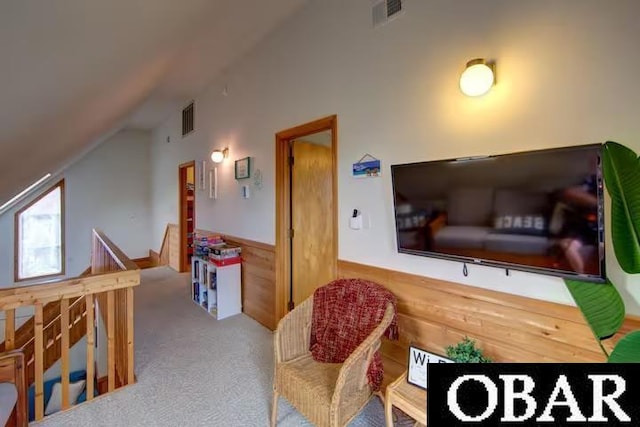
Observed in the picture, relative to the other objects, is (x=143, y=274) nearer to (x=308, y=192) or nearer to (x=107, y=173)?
(x=107, y=173)

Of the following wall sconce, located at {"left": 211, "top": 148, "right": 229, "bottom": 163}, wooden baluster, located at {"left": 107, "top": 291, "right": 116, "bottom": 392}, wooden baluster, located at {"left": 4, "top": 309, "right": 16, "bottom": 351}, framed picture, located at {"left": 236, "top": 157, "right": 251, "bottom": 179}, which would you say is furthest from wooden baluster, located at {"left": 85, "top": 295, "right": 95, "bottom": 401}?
wall sconce, located at {"left": 211, "top": 148, "right": 229, "bottom": 163}

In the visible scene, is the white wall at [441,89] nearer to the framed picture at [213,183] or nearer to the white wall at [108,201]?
the framed picture at [213,183]

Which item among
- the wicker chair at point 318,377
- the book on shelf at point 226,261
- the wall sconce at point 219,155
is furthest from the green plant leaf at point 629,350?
the wall sconce at point 219,155

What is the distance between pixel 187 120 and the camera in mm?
5039

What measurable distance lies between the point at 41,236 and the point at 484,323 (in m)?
8.20

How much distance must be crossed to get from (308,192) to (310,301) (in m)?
1.53

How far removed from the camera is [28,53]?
3.71 feet

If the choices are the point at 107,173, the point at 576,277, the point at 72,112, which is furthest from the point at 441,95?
the point at 107,173

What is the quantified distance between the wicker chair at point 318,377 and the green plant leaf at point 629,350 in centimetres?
89

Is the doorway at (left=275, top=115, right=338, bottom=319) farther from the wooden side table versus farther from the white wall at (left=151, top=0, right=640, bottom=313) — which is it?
the wooden side table

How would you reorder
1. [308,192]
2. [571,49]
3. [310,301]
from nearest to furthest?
1. [571,49]
2. [310,301]
3. [308,192]

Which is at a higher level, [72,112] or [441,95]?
[72,112]

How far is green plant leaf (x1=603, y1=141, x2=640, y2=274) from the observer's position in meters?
0.81

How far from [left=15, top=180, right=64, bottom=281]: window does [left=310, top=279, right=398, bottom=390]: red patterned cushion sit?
705 cm
